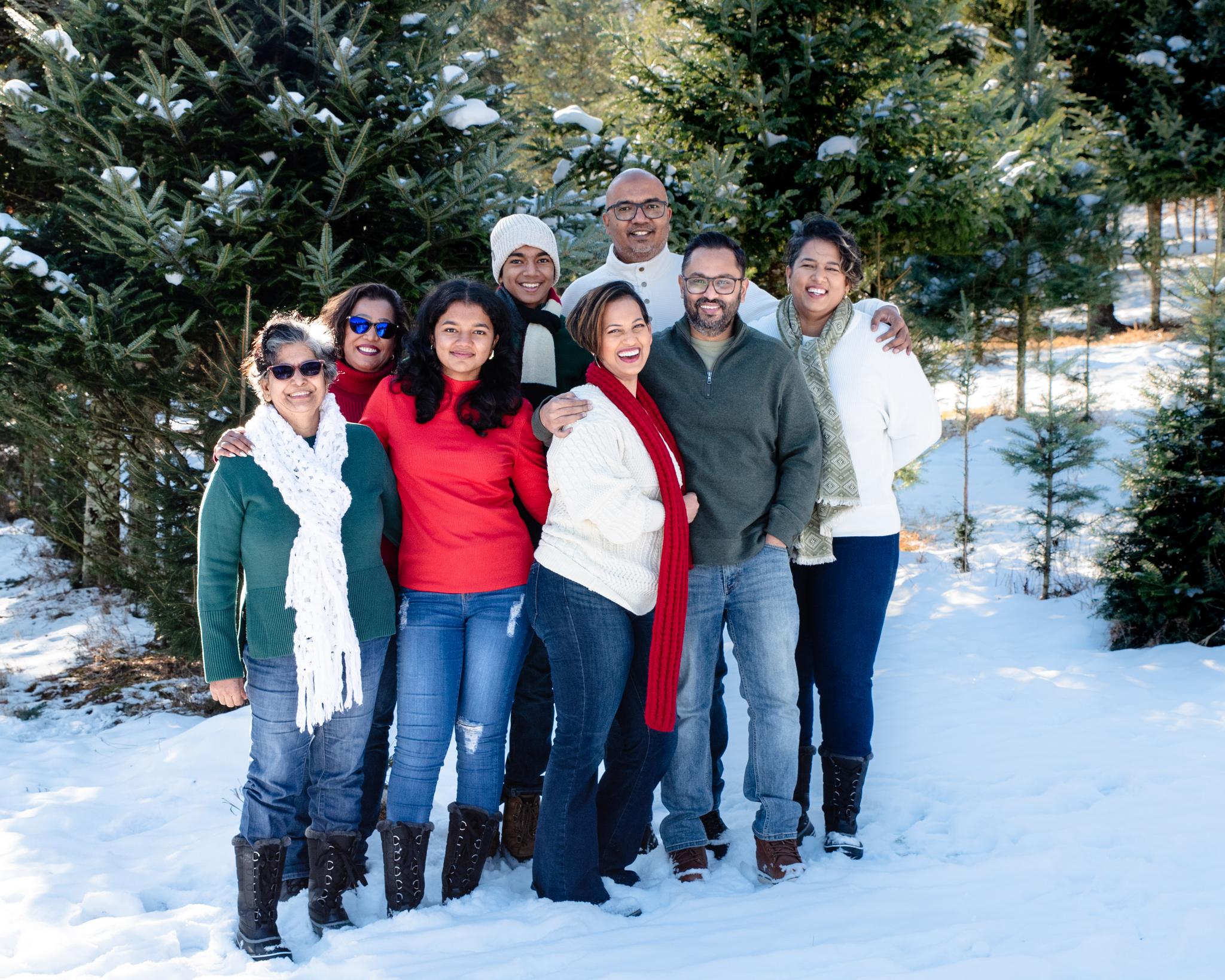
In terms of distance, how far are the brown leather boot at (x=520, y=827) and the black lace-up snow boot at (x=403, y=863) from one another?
1.71 feet

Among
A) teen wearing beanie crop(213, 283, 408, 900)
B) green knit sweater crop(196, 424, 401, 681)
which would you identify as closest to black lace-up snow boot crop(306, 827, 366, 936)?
teen wearing beanie crop(213, 283, 408, 900)

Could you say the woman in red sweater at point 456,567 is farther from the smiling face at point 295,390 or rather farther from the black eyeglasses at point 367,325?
the black eyeglasses at point 367,325

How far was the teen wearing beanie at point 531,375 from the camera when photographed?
3.59m

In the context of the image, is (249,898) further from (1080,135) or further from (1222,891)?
(1080,135)

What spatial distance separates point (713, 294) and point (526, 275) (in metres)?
0.89

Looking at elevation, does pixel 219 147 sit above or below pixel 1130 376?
above

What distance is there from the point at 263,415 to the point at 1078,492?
6.60m

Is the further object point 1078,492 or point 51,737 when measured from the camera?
point 1078,492

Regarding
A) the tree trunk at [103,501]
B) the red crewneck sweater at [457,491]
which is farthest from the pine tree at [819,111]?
the tree trunk at [103,501]

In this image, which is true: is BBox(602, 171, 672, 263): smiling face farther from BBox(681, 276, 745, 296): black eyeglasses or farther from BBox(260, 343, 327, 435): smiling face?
BBox(260, 343, 327, 435): smiling face

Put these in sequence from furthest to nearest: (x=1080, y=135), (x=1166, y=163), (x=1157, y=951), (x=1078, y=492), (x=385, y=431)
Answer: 1. (x=1166, y=163)
2. (x=1080, y=135)
3. (x=1078, y=492)
4. (x=385, y=431)
5. (x=1157, y=951)

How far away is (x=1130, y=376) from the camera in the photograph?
575 inches

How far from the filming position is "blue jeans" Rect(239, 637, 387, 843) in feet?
9.78

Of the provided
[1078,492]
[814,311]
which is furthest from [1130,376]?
[814,311]
